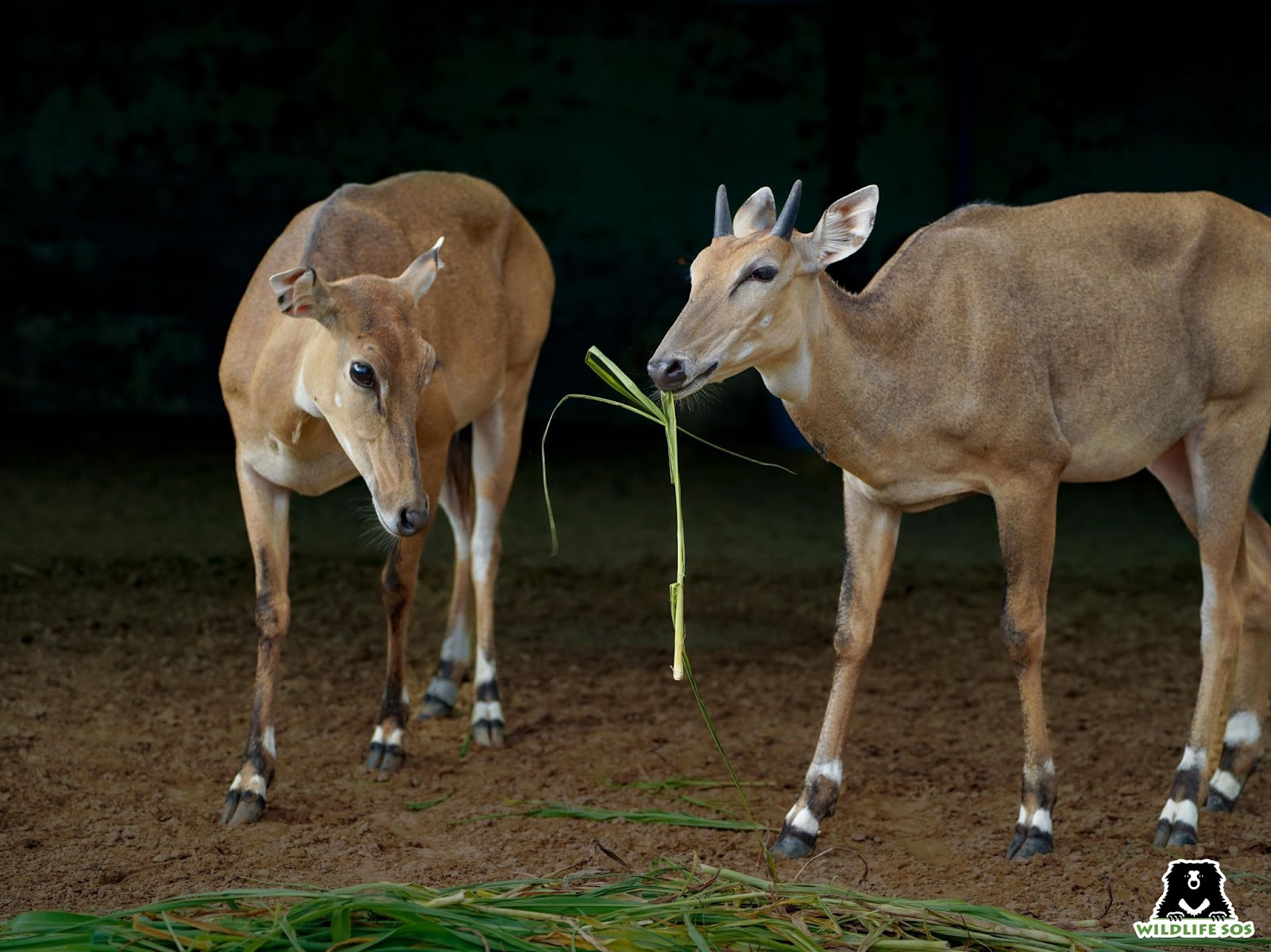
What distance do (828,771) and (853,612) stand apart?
1.67ft

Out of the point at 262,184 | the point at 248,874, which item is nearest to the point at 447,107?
the point at 262,184

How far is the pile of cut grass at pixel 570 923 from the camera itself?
339cm

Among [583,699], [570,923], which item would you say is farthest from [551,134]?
[570,923]

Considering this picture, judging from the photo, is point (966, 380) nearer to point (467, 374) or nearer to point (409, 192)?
point (467, 374)

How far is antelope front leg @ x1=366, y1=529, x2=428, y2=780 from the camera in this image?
221 inches

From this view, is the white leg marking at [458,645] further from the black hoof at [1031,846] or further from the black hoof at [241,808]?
the black hoof at [1031,846]

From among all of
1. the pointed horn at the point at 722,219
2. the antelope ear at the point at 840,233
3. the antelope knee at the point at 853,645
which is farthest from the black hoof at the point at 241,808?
the antelope ear at the point at 840,233

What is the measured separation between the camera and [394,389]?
15.5 ft

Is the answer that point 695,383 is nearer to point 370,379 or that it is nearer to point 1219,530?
point 370,379

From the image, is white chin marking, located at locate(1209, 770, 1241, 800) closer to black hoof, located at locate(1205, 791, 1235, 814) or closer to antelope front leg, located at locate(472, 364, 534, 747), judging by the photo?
black hoof, located at locate(1205, 791, 1235, 814)

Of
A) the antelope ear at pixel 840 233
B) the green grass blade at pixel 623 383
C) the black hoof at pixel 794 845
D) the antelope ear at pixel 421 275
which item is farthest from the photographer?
the antelope ear at pixel 421 275

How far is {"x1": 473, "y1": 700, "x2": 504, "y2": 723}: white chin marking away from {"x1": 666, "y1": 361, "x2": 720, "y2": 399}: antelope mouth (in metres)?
2.25

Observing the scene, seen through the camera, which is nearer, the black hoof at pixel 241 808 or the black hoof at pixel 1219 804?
the black hoof at pixel 241 808

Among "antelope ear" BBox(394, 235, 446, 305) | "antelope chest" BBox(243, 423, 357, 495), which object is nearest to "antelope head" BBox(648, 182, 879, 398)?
"antelope ear" BBox(394, 235, 446, 305)
